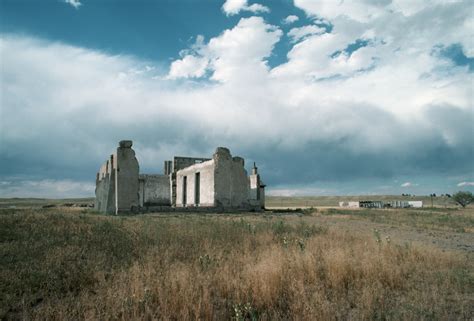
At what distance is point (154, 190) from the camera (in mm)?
32719

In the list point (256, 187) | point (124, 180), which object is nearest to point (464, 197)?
point (256, 187)

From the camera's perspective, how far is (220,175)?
2588 cm

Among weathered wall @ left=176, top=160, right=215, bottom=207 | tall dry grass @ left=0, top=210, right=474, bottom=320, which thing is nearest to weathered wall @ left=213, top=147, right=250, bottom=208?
weathered wall @ left=176, top=160, right=215, bottom=207

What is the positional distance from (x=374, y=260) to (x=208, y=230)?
18.3 feet

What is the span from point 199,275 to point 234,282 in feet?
1.96

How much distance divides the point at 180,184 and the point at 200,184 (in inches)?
170

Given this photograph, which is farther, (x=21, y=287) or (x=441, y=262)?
(x=441, y=262)

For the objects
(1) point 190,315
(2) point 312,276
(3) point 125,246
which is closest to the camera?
(1) point 190,315

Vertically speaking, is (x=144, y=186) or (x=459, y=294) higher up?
(x=144, y=186)

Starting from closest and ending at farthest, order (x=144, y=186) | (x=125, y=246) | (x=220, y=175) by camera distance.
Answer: (x=125, y=246) < (x=220, y=175) < (x=144, y=186)

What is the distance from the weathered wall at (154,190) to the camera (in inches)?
1261

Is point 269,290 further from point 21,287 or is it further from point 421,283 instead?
point 21,287

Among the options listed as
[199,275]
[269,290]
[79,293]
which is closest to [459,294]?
[269,290]

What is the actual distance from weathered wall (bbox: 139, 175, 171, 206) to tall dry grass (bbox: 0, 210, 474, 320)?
77.4ft
